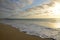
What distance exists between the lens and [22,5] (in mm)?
1801

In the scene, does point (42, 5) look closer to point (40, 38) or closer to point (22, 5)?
point (22, 5)

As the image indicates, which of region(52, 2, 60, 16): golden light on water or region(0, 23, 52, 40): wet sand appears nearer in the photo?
region(0, 23, 52, 40): wet sand

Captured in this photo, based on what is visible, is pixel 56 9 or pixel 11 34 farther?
pixel 56 9

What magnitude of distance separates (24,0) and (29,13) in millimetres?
183

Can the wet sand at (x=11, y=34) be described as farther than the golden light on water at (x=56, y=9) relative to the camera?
No

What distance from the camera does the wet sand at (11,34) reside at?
156 centimetres

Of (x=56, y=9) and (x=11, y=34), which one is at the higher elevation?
(x=56, y=9)

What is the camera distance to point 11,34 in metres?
1.62

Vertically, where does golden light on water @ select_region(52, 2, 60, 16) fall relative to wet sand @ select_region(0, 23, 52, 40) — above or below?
above

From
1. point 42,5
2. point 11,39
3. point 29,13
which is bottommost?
point 11,39

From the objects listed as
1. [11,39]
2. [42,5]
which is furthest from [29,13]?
[11,39]

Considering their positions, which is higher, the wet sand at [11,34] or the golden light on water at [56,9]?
the golden light on water at [56,9]

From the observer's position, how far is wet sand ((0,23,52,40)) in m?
1.56

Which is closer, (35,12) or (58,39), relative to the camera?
(58,39)
